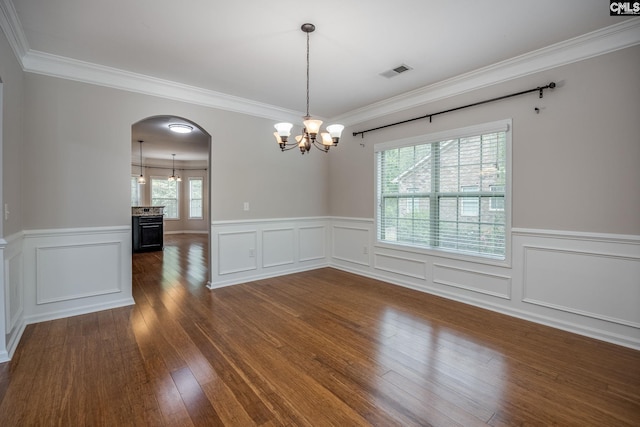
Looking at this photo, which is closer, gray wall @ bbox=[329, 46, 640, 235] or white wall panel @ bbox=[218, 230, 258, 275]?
gray wall @ bbox=[329, 46, 640, 235]

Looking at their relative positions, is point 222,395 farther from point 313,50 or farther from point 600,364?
point 313,50

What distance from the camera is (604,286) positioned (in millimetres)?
2836

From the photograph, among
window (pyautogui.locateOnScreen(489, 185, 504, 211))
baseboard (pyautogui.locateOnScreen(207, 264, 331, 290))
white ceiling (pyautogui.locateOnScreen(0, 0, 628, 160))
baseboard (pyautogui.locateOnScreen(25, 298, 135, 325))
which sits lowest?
baseboard (pyautogui.locateOnScreen(25, 298, 135, 325))

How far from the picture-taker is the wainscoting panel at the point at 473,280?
11.5ft

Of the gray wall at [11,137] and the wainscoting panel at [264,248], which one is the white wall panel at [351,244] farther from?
the gray wall at [11,137]

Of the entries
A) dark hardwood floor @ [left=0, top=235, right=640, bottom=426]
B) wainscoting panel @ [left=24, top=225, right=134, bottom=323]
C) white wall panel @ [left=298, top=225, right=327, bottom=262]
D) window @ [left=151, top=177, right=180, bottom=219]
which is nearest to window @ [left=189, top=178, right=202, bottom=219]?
window @ [left=151, top=177, right=180, bottom=219]

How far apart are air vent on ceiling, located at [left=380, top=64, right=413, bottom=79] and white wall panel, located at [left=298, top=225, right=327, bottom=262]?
2875 millimetres

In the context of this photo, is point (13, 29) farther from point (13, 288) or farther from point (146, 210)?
point (146, 210)

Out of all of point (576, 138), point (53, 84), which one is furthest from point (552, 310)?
point (53, 84)

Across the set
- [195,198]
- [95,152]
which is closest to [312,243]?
[95,152]

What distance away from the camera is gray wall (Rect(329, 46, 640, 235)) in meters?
2.70

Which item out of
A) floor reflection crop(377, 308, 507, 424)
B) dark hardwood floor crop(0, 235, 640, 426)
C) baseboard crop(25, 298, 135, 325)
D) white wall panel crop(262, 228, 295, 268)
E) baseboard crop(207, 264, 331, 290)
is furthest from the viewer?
white wall panel crop(262, 228, 295, 268)

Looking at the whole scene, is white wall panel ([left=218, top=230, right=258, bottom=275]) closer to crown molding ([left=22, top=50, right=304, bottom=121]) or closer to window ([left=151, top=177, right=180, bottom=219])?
crown molding ([left=22, top=50, right=304, bottom=121])

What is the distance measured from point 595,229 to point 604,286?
0.53m
